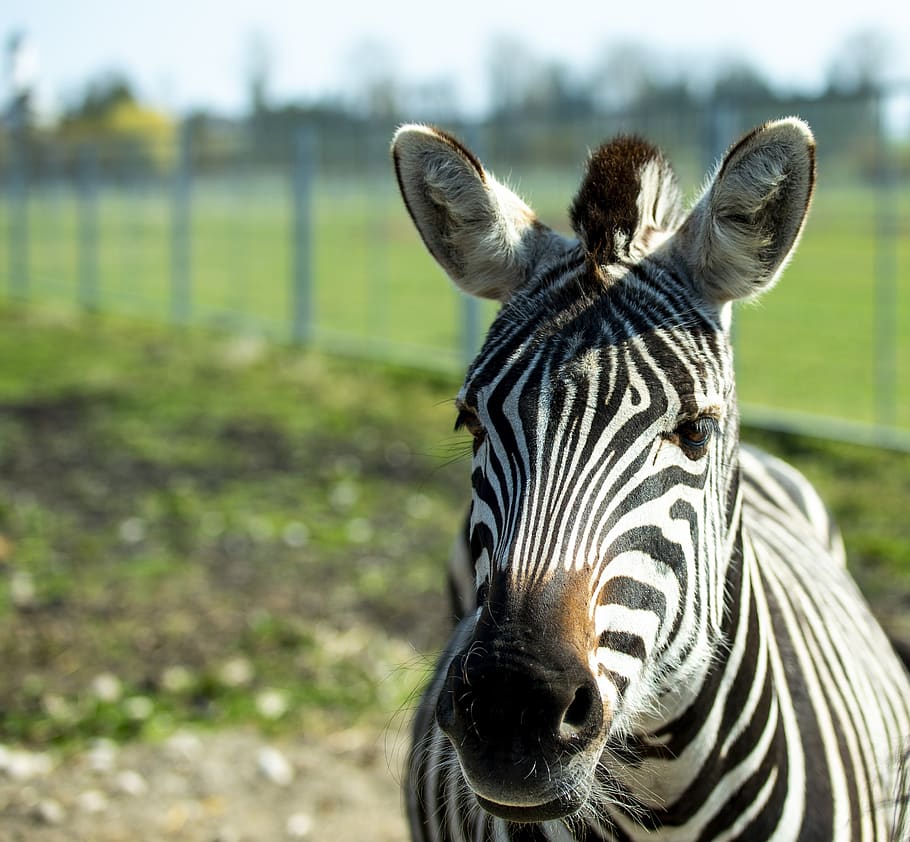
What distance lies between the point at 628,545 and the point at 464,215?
3.00 feet

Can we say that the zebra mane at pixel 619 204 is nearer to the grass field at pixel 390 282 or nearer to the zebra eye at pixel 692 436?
the zebra eye at pixel 692 436

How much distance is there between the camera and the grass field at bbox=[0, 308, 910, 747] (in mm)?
4957

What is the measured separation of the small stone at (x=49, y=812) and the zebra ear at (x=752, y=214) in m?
3.35

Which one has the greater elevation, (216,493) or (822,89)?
(822,89)

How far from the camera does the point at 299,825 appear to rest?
4027 millimetres

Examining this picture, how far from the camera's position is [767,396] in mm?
11852

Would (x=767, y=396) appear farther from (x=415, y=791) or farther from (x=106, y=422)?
(x=415, y=791)

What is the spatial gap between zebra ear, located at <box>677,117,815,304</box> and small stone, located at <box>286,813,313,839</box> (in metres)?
2.86

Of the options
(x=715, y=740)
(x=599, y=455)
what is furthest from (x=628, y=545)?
(x=715, y=740)

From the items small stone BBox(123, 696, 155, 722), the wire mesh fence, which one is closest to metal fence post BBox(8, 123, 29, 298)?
the wire mesh fence

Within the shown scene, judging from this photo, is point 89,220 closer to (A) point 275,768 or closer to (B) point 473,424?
(A) point 275,768

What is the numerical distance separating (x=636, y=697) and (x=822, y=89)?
8.64 metres

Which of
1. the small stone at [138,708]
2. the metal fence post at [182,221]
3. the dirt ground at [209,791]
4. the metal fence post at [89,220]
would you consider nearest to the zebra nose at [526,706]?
the dirt ground at [209,791]

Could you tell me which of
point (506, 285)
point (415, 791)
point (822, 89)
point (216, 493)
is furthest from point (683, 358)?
point (822, 89)
